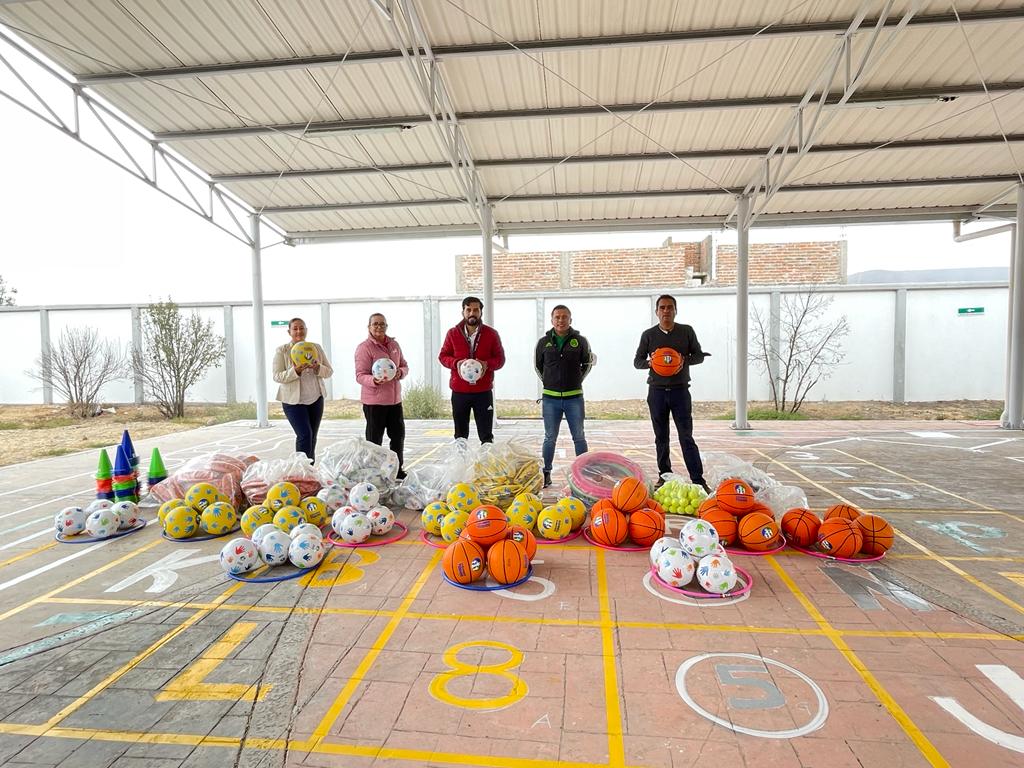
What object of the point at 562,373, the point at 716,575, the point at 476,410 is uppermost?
the point at 562,373

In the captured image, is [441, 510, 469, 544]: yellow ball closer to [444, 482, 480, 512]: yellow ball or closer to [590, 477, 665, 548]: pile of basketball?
[444, 482, 480, 512]: yellow ball

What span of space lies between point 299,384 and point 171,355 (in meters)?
11.4

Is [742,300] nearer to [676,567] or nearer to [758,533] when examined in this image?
[758,533]

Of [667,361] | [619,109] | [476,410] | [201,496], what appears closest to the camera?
[201,496]

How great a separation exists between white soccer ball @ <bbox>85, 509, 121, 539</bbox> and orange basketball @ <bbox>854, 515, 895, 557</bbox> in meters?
6.43

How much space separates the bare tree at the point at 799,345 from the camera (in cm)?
1541

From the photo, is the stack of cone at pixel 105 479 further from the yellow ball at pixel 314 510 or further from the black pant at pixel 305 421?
the yellow ball at pixel 314 510

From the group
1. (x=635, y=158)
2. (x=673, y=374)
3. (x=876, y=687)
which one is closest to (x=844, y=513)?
(x=673, y=374)

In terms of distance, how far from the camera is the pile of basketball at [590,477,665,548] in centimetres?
475

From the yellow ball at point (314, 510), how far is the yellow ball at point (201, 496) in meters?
0.94

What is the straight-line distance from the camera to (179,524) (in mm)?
5105

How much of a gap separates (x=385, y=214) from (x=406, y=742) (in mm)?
11795

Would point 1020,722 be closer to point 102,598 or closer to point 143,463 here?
point 102,598

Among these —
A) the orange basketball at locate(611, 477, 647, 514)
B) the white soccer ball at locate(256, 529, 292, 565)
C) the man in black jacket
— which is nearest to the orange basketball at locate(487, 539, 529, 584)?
the orange basketball at locate(611, 477, 647, 514)
